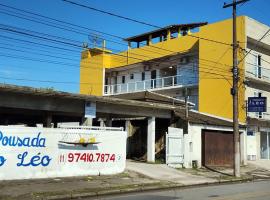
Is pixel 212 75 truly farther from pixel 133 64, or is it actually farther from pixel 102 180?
pixel 102 180

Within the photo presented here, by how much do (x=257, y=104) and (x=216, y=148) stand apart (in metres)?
4.82

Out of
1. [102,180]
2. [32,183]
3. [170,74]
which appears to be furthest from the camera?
[170,74]

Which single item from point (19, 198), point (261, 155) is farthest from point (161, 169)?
point (261, 155)

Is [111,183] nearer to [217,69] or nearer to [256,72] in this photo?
[217,69]

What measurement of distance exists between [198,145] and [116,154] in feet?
29.1

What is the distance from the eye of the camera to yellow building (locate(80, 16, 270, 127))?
1475 inches

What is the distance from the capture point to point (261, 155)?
3706cm

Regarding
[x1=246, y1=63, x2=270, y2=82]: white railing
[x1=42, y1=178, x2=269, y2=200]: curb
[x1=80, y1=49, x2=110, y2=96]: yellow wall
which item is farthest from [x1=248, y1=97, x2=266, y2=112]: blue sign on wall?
[x1=80, y1=49, x2=110, y2=96]: yellow wall

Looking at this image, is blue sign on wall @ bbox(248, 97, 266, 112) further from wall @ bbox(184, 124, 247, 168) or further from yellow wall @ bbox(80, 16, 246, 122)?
wall @ bbox(184, 124, 247, 168)

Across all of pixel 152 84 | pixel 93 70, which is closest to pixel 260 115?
pixel 152 84

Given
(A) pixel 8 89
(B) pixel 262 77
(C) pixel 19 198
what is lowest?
(C) pixel 19 198

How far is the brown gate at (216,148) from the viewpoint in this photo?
2858 cm

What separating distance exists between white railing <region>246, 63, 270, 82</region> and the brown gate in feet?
26.4

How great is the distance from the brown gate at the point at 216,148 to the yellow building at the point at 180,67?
530 cm
